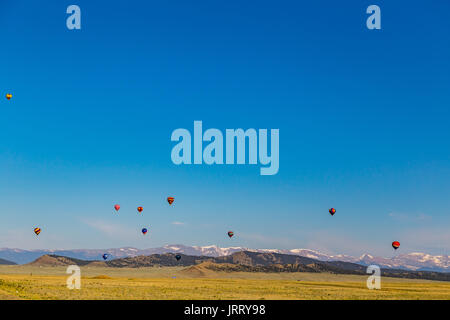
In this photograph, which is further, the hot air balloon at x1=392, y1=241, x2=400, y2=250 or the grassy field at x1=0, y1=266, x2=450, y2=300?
the hot air balloon at x1=392, y1=241, x2=400, y2=250

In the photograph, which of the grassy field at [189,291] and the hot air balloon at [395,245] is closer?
the grassy field at [189,291]

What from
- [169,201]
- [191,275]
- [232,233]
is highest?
[169,201]

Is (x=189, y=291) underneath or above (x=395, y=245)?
underneath

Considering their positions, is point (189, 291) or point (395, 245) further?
point (395, 245)
